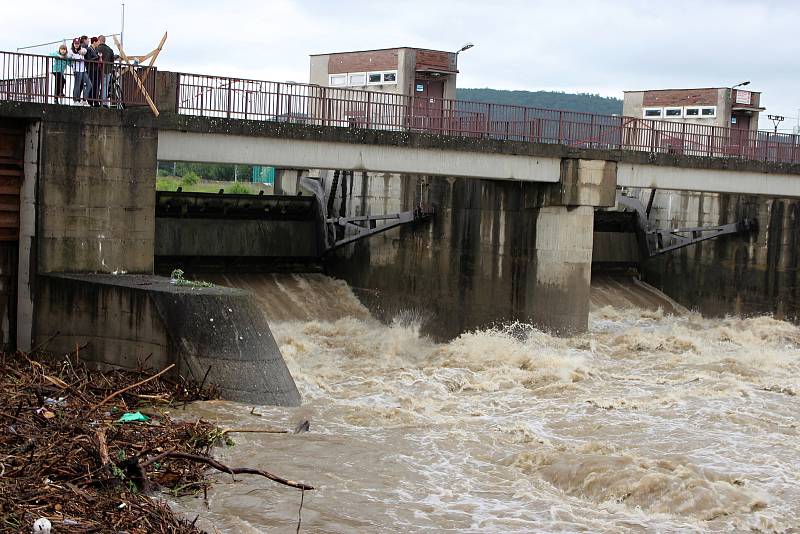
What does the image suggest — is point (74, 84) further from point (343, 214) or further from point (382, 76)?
point (382, 76)

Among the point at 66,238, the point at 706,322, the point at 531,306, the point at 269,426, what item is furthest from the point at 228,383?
the point at 706,322

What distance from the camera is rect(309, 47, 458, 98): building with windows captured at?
126ft

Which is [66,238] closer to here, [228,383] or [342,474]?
[228,383]

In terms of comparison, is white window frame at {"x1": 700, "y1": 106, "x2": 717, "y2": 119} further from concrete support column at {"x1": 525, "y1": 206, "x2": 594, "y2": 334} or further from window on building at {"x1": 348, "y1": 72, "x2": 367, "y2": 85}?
concrete support column at {"x1": 525, "y1": 206, "x2": 594, "y2": 334}

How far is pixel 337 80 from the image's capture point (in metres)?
41.3

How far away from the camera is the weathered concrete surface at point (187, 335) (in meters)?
15.8

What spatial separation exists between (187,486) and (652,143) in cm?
1914

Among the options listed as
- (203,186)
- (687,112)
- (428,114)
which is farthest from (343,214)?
(203,186)

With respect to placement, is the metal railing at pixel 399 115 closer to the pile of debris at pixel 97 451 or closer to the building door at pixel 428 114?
the building door at pixel 428 114

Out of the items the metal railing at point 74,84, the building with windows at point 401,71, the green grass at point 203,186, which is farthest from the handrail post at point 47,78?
the green grass at point 203,186

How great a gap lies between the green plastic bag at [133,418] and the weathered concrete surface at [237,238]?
14.0 metres

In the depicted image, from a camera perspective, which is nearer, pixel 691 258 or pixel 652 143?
pixel 652 143

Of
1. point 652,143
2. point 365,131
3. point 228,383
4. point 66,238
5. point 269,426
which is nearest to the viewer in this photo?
point 269,426

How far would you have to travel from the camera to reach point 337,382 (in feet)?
62.6
